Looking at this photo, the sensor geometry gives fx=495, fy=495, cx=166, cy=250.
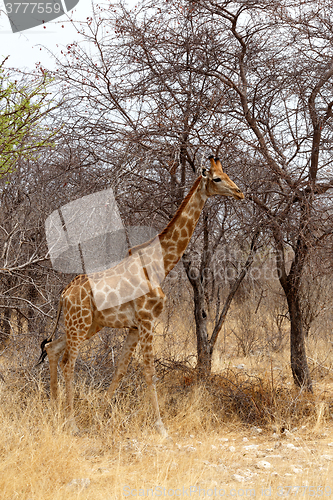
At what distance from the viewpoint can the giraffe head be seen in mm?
5056

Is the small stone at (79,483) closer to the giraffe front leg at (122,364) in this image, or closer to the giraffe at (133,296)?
the giraffe at (133,296)

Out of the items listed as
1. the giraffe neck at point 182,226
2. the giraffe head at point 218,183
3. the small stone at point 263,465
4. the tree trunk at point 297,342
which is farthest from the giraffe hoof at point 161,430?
the giraffe head at point 218,183

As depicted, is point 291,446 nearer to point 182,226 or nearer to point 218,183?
point 182,226

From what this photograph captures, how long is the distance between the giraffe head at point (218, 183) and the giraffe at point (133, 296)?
0.01 m

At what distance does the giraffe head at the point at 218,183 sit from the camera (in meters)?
5.06

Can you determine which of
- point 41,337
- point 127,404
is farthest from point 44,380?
point 127,404

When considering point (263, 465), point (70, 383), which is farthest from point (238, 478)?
point (70, 383)

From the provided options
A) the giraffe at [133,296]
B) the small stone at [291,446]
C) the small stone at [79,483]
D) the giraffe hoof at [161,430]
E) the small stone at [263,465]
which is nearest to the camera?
the small stone at [79,483]

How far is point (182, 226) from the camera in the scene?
5.45 metres

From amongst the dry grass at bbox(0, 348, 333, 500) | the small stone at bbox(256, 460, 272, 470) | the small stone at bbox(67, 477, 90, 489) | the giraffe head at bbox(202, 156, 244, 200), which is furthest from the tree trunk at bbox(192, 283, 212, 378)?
the small stone at bbox(67, 477, 90, 489)

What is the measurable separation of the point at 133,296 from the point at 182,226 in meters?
0.93

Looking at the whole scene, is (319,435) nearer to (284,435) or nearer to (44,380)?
(284,435)

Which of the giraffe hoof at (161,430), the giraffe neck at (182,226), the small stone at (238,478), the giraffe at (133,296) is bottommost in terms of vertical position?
the small stone at (238,478)

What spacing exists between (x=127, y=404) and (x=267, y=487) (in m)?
2.19
